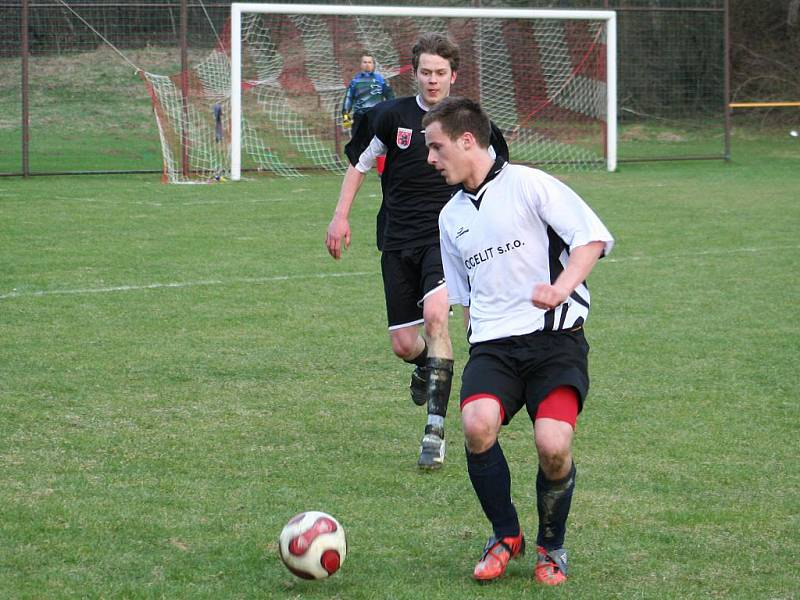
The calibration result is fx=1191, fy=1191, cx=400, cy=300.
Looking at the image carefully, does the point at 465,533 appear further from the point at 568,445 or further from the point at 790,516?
the point at 790,516

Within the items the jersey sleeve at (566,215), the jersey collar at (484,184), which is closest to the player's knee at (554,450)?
the jersey sleeve at (566,215)

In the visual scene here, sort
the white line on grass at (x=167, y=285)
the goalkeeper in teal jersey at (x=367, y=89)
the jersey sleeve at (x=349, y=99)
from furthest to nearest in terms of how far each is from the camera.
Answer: the jersey sleeve at (x=349, y=99) < the goalkeeper in teal jersey at (x=367, y=89) < the white line on grass at (x=167, y=285)

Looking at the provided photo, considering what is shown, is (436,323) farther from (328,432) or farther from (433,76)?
(433,76)

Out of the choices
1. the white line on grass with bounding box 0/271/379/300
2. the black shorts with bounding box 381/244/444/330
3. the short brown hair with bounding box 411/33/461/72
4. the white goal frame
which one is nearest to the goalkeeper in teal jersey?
the white goal frame

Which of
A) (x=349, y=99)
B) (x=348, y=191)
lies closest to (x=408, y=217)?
(x=348, y=191)

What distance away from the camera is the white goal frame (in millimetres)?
18797

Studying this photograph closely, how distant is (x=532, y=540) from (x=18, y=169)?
18737 millimetres

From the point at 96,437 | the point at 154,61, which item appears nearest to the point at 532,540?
the point at 96,437

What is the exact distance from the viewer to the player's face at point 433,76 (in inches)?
218

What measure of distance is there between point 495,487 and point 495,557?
0.76 feet

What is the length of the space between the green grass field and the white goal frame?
24.0 ft

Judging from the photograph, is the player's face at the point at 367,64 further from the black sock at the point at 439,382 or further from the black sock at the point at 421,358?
the black sock at the point at 439,382

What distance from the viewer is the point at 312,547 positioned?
3.83 meters

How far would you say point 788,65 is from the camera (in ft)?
97.0
